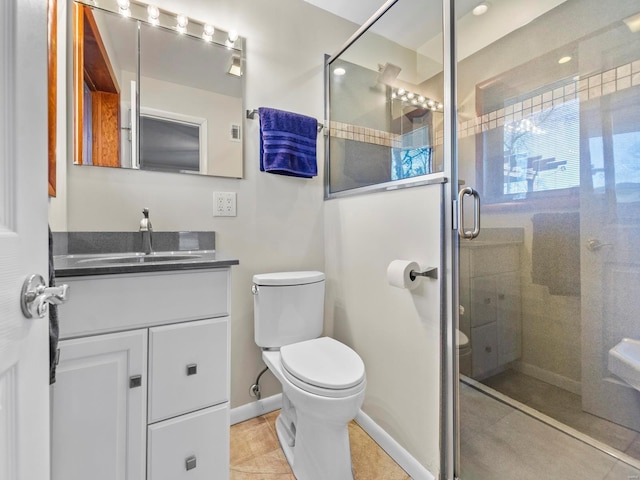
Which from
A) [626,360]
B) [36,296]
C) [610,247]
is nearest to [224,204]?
[36,296]

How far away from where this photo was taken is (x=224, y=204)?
1.54 m

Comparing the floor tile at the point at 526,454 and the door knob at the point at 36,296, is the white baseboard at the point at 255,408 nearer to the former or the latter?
the floor tile at the point at 526,454

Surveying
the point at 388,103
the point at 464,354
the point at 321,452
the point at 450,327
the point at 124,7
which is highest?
the point at 124,7

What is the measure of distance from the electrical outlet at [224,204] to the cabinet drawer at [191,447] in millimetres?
899

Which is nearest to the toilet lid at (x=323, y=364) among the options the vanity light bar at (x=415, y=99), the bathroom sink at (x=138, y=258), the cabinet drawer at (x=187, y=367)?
the cabinet drawer at (x=187, y=367)

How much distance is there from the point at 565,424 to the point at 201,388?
1270 mm

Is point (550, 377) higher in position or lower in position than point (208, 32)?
lower

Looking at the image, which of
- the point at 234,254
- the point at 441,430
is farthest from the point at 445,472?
the point at 234,254

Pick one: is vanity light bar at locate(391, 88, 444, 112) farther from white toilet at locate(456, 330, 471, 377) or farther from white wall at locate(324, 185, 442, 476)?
white toilet at locate(456, 330, 471, 377)

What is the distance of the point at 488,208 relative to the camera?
1136 mm

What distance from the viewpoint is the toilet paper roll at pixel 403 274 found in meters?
1.19

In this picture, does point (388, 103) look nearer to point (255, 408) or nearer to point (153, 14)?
point (153, 14)

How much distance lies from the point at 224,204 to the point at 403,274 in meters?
0.97

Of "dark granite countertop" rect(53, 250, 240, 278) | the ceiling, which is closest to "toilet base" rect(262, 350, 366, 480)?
"dark granite countertop" rect(53, 250, 240, 278)
